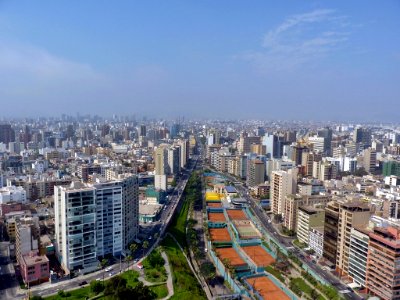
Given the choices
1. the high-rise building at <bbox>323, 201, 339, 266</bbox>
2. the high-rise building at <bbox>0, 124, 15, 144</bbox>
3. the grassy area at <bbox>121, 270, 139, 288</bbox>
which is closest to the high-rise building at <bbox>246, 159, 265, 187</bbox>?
the high-rise building at <bbox>323, 201, 339, 266</bbox>

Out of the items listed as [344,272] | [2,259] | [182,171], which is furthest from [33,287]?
[182,171]

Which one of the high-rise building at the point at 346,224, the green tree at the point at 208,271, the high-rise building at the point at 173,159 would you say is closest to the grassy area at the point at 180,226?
the green tree at the point at 208,271

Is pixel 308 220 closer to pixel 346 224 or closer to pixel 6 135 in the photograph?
pixel 346 224

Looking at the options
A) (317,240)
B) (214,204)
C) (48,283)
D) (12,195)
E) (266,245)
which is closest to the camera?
(48,283)

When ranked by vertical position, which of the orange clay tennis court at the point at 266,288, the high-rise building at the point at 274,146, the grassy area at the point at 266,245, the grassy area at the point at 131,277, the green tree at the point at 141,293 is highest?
the high-rise building at the point at 274,146

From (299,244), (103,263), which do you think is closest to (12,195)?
(103,263)

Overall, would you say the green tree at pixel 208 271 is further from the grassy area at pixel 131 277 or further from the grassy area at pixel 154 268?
the grassy area at pixel 131 277
